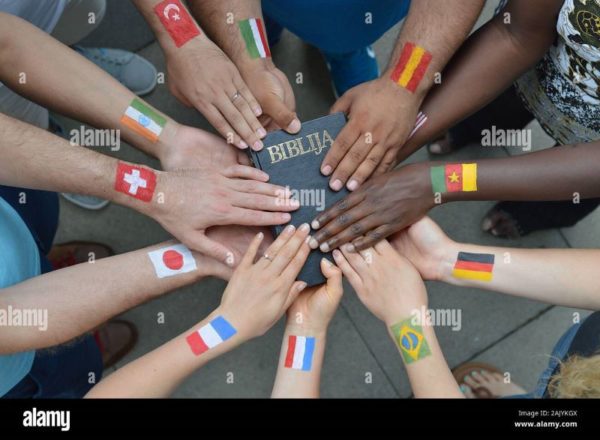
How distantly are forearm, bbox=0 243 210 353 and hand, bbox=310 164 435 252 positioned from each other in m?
0.48

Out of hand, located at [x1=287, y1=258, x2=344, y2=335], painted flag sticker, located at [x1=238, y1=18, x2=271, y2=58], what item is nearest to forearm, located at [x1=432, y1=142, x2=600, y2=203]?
hand, located at [x1=287, y1=258, x2=344, y2=335]

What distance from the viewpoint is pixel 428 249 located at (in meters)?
2.06

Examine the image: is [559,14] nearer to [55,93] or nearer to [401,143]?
[401,143]

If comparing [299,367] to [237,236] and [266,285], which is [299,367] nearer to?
[266,285]

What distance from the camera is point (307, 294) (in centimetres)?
202

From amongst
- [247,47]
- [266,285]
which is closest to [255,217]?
[266,285]

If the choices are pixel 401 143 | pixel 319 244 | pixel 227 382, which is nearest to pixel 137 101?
pixel 319 244

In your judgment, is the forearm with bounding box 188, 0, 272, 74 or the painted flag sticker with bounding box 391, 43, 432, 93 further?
the forearm with bounding box 188, 0, 272, 74

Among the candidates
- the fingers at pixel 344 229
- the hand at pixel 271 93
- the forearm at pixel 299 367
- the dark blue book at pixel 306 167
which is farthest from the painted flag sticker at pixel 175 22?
the forearm at pixel 299 367

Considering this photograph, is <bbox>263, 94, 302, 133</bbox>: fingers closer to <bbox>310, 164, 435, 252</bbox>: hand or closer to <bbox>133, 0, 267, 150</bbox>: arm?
<bbox>133, 0, 267, 150</bbox>: arm

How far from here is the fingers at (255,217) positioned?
1.96 metres

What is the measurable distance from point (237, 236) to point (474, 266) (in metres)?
0.85

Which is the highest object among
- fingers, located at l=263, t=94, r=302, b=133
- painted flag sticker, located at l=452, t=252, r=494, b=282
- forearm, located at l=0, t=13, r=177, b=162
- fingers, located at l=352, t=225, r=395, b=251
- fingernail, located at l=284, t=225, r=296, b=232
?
forearm, located at l=0, t=13, r=177, b=162

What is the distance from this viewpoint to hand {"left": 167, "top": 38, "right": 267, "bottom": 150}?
209cm
